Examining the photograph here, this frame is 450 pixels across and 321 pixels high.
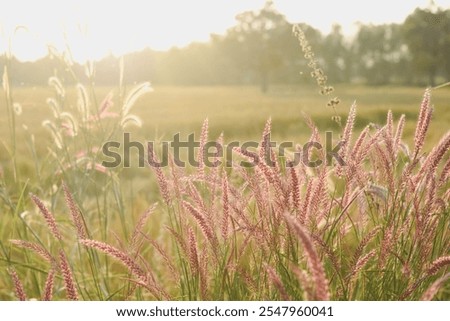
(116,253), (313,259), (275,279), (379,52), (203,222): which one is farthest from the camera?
(379,52)

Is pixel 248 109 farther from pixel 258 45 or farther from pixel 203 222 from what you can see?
pixel 203 222

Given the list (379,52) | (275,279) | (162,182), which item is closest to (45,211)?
(162,182)

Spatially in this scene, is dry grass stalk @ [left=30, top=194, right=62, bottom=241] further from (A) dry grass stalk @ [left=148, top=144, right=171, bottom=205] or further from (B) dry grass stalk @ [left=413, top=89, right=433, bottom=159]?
(B) dry grass stalk @ [left=413, top=89, right=433, bottom=159]

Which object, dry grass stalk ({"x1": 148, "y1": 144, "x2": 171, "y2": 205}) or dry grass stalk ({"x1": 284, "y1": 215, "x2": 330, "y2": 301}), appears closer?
dry grass stalk ({"x1": 284, "y1": 215, "x2": 330, "y2": 301})

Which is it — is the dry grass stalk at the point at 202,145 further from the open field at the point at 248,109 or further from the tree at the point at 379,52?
the tree at the point at 379,52

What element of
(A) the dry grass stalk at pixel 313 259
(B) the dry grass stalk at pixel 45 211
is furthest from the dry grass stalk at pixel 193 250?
(A) the dry grass stalk at pixel 313 259

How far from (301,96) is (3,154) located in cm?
2307

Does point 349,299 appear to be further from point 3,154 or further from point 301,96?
point 301,96

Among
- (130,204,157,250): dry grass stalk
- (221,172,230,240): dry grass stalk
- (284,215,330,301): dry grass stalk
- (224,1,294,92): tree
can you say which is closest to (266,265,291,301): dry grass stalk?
(284,215,330,301): dry grass stalk

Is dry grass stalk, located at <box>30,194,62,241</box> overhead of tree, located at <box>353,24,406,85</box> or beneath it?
beneath

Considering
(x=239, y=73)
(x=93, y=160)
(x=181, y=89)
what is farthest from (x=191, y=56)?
(x=93, y=160)

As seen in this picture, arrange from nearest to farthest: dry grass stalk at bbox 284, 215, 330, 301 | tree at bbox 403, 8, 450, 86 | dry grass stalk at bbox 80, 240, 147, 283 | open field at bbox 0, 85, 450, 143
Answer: dry grass stalk at bbox 284, 215, 330, 301
dry grass stalk at bbox 80, 240, 147, 283
tree at bbox 403, 8, 450, 86
open field at bbox 0, 85, 450, 143
